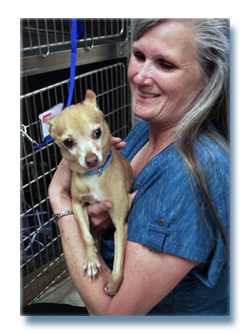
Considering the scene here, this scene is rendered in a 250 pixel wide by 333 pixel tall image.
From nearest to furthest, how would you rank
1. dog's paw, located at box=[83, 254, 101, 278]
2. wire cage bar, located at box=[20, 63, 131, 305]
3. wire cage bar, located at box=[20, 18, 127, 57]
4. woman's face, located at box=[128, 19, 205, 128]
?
1. woman's face, located at box=[128, 19, 205, 128]
2. dog's paw, located at box=[83, 254, 101, 278]
3. wire cage bar, located at box=[20, 18, 127, 57]
4. wire cage bar, located at box=[20, 63, 131, 305]

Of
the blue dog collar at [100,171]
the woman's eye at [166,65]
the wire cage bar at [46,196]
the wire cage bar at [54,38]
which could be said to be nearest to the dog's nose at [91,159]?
the blue dog collar at [100,171]

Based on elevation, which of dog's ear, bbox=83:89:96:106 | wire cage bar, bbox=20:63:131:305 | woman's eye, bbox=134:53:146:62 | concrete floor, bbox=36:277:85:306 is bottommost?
concrete floor, bbox=36:277:85:306

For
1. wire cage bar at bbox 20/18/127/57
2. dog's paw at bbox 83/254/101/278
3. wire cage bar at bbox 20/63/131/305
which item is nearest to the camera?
dog's paw at bbox 83/254/101/278

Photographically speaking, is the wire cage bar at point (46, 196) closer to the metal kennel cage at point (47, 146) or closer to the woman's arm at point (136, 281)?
the metal kennel cage at point (47, 146)

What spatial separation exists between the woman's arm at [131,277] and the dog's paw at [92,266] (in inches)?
0.5

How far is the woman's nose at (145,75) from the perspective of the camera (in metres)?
0.64

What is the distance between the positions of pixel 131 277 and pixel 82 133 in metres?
0.36

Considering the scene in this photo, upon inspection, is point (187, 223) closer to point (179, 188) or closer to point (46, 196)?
point (179, 188)

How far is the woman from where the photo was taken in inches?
24.2

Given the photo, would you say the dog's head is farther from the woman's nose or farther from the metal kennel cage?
the metal kennel cage

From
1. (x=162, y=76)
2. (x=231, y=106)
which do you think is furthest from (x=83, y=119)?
(x=231, y=106)

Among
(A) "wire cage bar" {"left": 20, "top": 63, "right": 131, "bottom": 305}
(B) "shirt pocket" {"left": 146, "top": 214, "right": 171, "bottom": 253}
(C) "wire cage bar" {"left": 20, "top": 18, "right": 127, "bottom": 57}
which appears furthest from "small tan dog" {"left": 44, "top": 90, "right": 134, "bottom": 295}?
(A) "wire cage bar" {"left": 20, "top": 63, "right": 131, "bottom": 305}

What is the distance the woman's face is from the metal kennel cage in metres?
0.53

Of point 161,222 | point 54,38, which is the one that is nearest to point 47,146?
point 54,38
